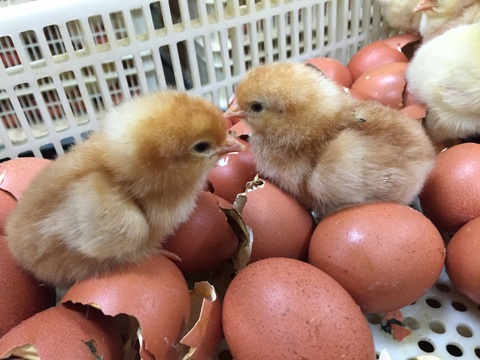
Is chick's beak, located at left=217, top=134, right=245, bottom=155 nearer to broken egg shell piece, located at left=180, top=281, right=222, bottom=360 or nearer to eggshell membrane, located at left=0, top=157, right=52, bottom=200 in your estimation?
broken egg shell piece, located at left=180, top=281, right=222, bottom=360

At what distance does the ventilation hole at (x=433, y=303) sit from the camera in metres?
1.03

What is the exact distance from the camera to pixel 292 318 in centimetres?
76

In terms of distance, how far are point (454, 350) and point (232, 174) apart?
604 millimetres

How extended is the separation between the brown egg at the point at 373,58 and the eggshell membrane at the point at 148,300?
100 cm

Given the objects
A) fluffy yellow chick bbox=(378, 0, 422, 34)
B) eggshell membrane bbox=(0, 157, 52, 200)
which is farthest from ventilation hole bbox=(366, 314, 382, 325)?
fluffy yellow chick bbox=(378, 0, 422, 34)

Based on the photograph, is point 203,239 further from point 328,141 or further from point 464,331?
point 464,331

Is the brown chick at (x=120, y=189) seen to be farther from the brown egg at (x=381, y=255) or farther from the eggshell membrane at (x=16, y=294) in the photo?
the brown egg at (x=381, y=255)

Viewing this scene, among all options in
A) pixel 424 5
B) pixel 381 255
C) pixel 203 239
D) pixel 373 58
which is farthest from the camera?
pixel 373 58

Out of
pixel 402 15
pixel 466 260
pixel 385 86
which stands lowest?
pixel 466 260

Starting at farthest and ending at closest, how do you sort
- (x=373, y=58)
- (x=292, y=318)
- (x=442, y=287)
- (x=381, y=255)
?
(x=373, y=58) → (x=442, y=287) → (x=381, y=255) → (x=292, y=318)

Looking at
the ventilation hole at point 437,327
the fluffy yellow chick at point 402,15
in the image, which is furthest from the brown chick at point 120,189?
the fluffy yellow chick at point 402,15

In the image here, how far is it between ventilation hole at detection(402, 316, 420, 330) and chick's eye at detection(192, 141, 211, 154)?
1.83 feet

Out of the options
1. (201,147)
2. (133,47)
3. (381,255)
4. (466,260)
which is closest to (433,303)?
(466,260)

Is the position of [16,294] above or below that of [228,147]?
below
